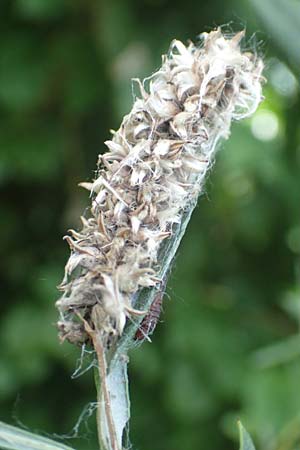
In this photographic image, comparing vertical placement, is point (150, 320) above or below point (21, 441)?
above

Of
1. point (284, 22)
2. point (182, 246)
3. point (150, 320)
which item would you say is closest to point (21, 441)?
point (150, 320)

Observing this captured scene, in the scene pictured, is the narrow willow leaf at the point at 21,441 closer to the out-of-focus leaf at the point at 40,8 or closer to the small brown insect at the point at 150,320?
the small brown insect at the point at 150,320

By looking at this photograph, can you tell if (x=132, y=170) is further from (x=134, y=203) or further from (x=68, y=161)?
(x=68, y=161)

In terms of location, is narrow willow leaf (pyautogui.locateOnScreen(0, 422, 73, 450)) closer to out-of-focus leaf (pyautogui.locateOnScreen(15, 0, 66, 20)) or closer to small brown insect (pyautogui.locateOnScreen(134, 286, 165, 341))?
small brown insect (pyautogui.locateOnScreen(134, 286, 165, 341))

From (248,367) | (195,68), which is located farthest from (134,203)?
(248,367)

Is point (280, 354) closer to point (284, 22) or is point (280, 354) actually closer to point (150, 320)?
point (284, 22)

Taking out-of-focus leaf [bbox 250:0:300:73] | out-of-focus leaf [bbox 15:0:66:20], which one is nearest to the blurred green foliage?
out-of-focus leaf [bbox 15:0:66:20]

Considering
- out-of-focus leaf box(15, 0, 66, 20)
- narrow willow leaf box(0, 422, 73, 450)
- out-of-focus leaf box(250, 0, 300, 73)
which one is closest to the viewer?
narrow willow leaf box(0, 422, 73, 450)
